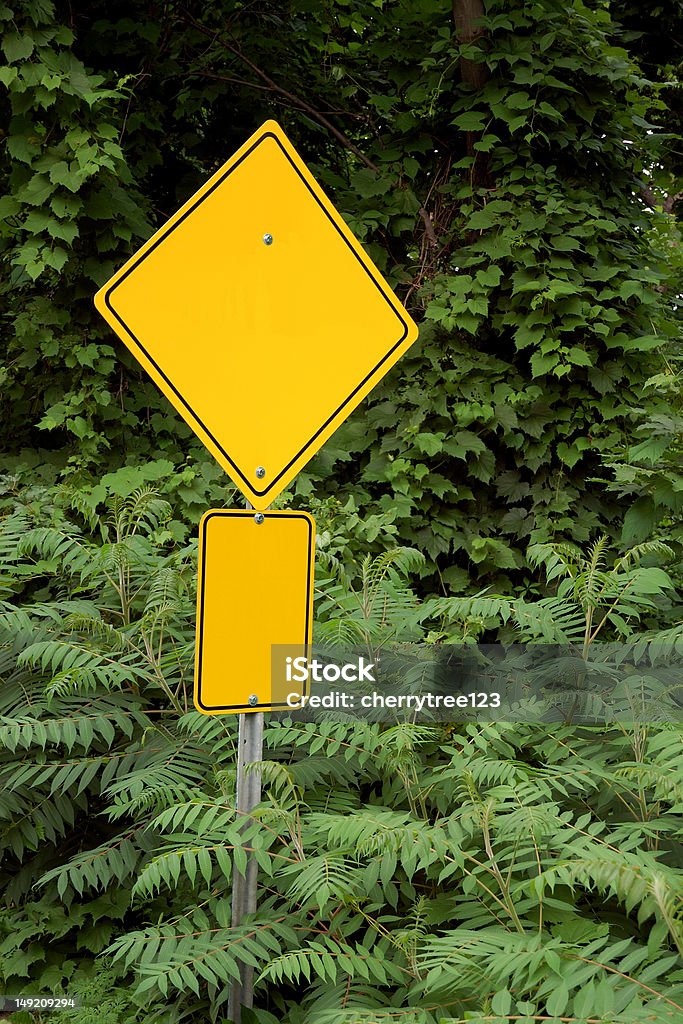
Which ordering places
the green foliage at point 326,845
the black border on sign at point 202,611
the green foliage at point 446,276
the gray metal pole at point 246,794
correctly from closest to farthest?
the green foliage at point 326,845 → the black border on sign at point 202,611 → the gray metal pole at point 246,794 → the green foliage at point 446,276

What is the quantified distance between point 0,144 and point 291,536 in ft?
16.5

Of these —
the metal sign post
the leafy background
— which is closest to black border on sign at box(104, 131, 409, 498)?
the metal sign post

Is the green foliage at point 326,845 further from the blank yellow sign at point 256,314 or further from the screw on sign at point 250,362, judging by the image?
the blank yellow sign at point 256,314

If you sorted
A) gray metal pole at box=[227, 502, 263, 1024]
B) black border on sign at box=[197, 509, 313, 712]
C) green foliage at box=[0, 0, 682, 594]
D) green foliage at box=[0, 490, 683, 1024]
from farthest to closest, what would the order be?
green foliage at box=[0, 0, 682, 594] < gray metal pole at box=[227, 502, 263, 1024] < black border on sign at box=[197, 509, 313, 712] < green foliage at box=[0, 490, 683, 1024]

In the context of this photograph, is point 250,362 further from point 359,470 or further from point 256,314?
point 359,470

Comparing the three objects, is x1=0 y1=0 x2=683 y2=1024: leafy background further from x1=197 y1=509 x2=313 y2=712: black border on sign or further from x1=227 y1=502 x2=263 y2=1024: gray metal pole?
x1=197 y1=509 x2=313 y2=712: black border on sign

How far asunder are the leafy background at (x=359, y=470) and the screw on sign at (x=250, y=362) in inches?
16.3

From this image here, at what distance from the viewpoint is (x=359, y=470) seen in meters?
6.25

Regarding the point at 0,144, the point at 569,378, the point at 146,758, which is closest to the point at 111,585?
the point at 146,758

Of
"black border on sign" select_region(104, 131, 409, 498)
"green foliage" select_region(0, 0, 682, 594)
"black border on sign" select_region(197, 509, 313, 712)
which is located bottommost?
"green foliage" select_region(0, 0, 682, 594)

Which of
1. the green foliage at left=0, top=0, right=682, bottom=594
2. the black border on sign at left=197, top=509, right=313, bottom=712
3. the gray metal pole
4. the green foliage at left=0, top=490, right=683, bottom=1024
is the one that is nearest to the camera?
the green foliage at left=0, top=490, right=683, bottom=1024

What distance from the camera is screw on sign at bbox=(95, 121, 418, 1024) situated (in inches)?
93.4

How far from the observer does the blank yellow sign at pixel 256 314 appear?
2402 mm

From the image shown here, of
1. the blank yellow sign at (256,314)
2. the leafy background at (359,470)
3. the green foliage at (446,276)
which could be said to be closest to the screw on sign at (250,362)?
the blank yellow sign at (256,314)
